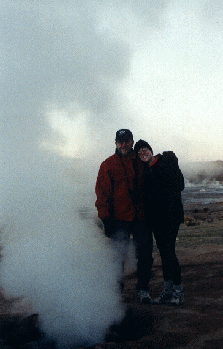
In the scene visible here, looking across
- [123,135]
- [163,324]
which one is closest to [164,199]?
[123,135]

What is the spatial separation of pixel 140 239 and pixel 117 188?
2.00 ft

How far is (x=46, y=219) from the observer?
366cm

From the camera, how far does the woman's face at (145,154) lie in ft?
10.9

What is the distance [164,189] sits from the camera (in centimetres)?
329

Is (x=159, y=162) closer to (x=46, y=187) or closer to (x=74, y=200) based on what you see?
(x=74, y=200)

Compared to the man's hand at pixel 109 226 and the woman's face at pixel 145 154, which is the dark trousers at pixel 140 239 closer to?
the man's hand at pixel 109 226

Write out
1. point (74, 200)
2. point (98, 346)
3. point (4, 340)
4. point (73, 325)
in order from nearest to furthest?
point (98, 346)
point (73, 325)
point (4, 340)
point (74, 200)

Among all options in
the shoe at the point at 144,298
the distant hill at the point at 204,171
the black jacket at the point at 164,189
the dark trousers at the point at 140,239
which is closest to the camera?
the black jacket at the point at 164,189

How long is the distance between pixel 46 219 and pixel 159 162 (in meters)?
1.46

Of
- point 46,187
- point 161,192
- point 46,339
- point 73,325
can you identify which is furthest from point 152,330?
point 46,187

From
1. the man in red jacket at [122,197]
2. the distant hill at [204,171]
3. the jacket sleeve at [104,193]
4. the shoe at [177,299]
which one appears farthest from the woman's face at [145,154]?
the distant hill at [204,171]

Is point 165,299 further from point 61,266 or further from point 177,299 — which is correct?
point 61,266

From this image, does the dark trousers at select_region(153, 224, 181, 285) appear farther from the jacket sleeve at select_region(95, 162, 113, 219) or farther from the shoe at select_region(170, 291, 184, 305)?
the jacket sleeve at select_region(95, 162, 113, 219)

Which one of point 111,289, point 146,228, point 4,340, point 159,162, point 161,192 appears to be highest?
point 159,162
